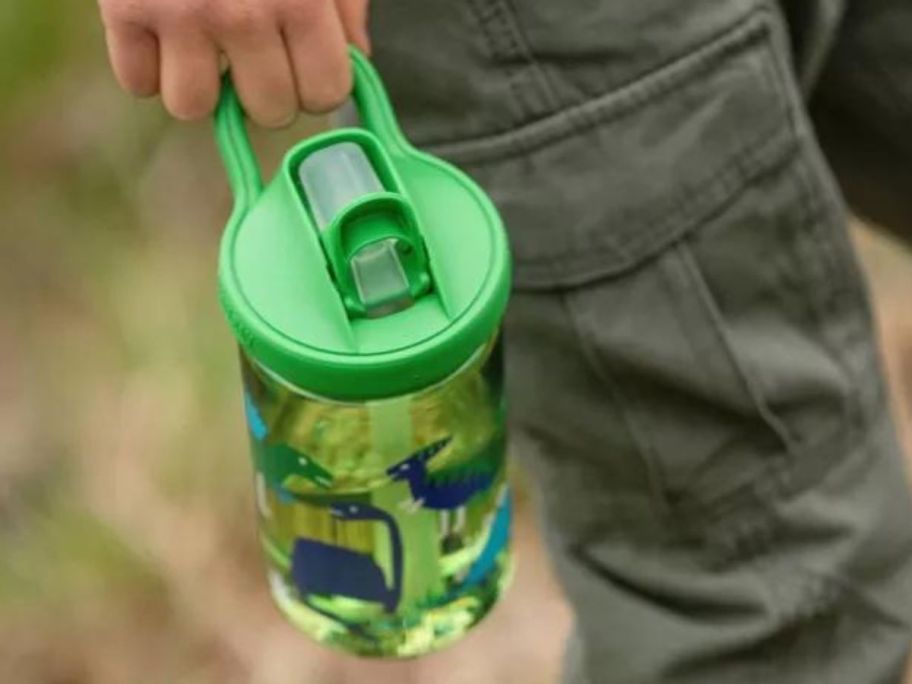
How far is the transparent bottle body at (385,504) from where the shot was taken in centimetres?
68

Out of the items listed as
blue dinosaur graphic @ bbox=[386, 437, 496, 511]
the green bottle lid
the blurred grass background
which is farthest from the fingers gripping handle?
the blurred grass background

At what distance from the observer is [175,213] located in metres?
1.36

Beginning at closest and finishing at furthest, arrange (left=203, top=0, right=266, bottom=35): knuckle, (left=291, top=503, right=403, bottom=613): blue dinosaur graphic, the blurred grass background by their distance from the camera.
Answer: (left=203, top=0, right=266, bottom=35): knuckle
(left=291, top=503, right=403, bottom=613): blue dinosaur graphic
the blurred grass background

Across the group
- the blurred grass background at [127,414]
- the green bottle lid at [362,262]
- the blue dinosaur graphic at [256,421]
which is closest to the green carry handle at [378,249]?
the green bottle lid at [362,262]

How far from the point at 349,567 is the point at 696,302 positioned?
175 millimetres

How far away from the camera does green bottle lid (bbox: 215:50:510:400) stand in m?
0.61

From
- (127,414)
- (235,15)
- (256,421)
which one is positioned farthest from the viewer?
(127,414)

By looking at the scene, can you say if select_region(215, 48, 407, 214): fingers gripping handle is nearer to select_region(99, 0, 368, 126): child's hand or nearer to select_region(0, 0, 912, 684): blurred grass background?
select_region(99, 0, 368, 126): child's hand

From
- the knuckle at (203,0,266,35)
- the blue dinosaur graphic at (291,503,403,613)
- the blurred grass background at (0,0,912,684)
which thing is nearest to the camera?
the knuckle at (203,0,266,35)

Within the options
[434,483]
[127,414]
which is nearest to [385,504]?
[434,483]

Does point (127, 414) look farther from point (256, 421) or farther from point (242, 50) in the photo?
point (242, 50)

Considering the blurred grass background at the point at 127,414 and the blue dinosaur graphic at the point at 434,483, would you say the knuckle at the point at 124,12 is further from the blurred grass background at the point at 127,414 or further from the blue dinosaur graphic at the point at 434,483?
the blurred grass background at the point at 127,414

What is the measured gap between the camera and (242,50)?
615mm

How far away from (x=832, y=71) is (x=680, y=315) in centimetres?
17
